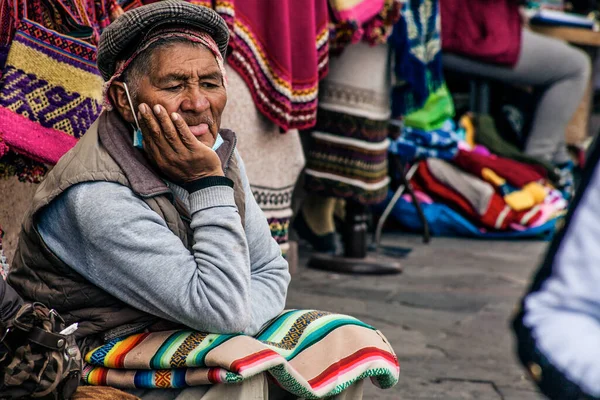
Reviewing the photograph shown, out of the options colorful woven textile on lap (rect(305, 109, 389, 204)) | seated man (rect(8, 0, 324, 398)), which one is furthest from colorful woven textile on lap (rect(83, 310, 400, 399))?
colorful woven textile on lap (rect(305, 109, 389, 204))

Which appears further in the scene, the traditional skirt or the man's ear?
the traditional skirt

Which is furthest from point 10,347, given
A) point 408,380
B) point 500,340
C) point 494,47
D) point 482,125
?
point 482,125

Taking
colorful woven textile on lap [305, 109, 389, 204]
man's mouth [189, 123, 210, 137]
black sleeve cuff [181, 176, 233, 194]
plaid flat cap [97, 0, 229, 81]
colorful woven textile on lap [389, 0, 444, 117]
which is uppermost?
plaid flat cap [97, 0, 229, 81]

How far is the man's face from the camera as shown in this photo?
2.24 m

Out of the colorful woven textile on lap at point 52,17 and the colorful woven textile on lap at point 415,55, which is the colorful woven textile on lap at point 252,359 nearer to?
the colorful woven textile on lap at point 52,17

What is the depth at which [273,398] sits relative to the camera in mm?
2291

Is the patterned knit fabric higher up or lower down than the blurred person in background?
higher up

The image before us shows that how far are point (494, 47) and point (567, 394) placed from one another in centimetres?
577

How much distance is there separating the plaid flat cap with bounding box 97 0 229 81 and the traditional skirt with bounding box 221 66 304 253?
4.02 ft

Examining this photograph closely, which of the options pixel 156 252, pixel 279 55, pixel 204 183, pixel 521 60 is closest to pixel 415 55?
pixel 279 55

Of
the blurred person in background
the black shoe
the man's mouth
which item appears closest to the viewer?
the man's mouth

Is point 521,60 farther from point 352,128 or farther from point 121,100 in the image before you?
point 121,100

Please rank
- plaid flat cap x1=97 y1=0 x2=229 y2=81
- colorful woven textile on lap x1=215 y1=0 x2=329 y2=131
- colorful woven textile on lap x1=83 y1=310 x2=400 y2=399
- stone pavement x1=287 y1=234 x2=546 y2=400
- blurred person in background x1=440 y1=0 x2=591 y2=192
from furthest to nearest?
blurred person in background x1=440 y1=0 x2=591 y2=192, colorful woven textile on lap x1=215 y1=0 x2=329 y2=131, stone pavement x1=287 y1=234 x2=546 y2=400, plaid flat cap x1=97 y1=0 x2=229 y2=81, colorful woven textile on lap x1=83 y1=310 x2=400 y2=399

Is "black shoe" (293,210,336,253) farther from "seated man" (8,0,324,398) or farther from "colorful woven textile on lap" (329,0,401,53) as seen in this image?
"seated man" (8,0,324,398)
